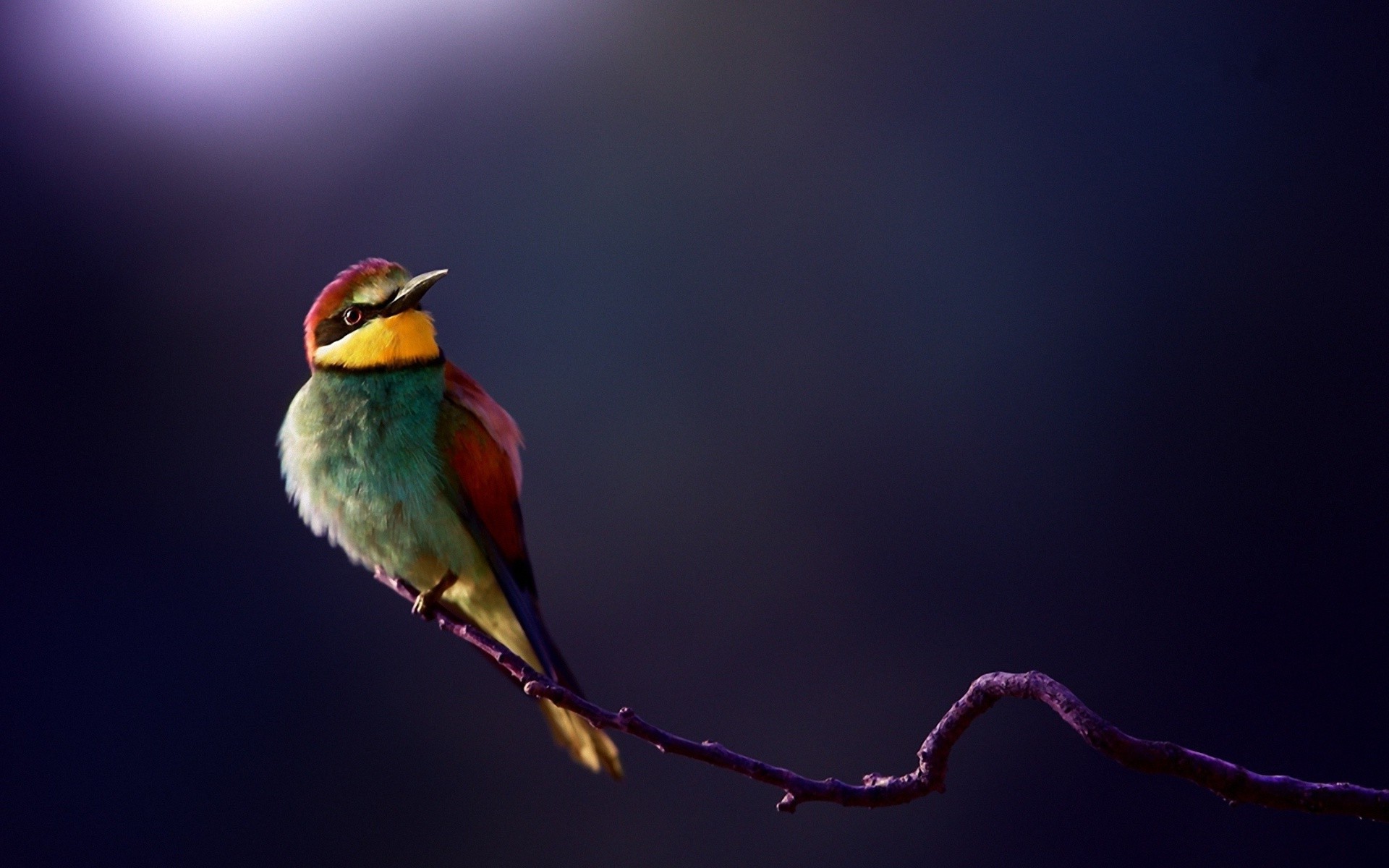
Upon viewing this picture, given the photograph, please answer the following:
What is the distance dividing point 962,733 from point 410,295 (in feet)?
2.73

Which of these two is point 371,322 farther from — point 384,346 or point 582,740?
point 582,740

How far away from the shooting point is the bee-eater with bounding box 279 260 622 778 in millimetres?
1321

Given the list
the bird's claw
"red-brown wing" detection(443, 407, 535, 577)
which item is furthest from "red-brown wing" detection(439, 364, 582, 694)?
the bird's claw

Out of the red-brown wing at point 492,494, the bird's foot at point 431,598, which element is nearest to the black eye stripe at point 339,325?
the red-brown wing at point 492,494

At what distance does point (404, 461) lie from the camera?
135 cm

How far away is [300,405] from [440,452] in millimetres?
225

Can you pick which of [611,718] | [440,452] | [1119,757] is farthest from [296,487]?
[1119,757]

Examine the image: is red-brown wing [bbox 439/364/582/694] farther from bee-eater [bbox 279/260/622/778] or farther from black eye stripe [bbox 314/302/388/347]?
black eye stripe [bbox 314/302/388/347]

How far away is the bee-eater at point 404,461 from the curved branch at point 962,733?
41 centimetres

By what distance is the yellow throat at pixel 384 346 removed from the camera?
130 cm

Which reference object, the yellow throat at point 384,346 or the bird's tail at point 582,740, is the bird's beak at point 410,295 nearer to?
the yellow throat at point 384,346

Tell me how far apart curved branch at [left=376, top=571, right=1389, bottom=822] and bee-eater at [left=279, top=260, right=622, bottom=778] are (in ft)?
1.34

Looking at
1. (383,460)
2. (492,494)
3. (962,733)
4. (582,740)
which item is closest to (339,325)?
(383,460)

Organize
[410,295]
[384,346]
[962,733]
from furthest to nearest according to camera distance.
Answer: [384,346], [410,295], [962,733]
